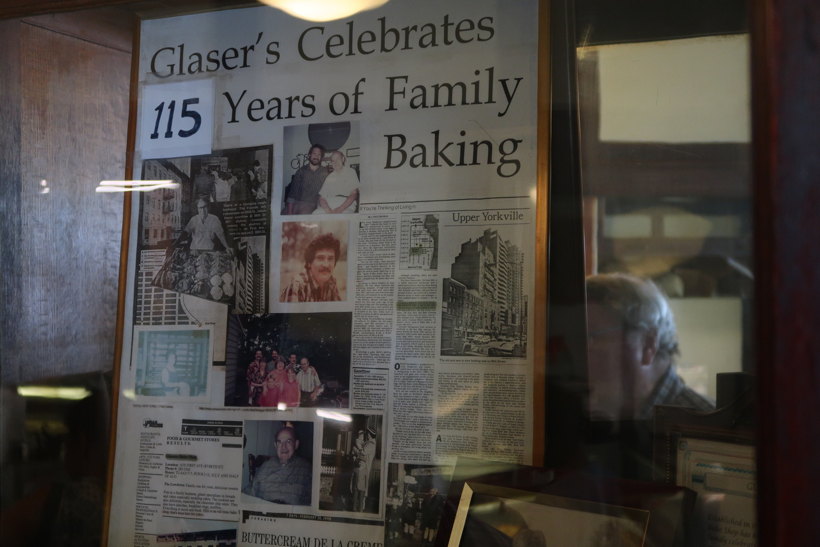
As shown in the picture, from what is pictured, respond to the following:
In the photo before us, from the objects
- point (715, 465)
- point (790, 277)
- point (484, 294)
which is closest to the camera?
point (790, 277)

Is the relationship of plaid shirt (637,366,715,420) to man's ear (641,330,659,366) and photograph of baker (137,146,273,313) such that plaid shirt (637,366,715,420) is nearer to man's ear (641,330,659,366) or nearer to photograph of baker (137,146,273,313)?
man's ear (641,330,659,366)

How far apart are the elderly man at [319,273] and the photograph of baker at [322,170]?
36 millimetres

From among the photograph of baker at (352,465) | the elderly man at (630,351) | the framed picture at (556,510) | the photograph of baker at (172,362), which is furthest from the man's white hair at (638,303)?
the photograph of baker at (172,362)

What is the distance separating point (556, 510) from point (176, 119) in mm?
599

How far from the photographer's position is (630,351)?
69 cm

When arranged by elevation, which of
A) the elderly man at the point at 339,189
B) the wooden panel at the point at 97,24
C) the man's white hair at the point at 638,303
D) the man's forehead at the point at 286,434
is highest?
the wooden panel at the point at 97,24

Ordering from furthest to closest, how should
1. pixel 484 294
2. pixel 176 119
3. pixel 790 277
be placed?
pixel 176 119
pixel 484 294
pixel 790 277

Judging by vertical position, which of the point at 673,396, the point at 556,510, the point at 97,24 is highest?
the point at 97,24

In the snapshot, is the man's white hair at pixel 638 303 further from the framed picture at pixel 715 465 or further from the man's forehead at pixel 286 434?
the man's forehead at pixel 286 434

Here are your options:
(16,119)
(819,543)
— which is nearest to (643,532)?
(819,543)

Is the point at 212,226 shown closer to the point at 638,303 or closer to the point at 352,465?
the point at 352,465

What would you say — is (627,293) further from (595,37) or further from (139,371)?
(139,371)

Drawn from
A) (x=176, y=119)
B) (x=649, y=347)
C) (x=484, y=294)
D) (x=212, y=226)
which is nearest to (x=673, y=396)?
(x=649, y=347)

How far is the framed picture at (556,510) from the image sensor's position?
63cm
